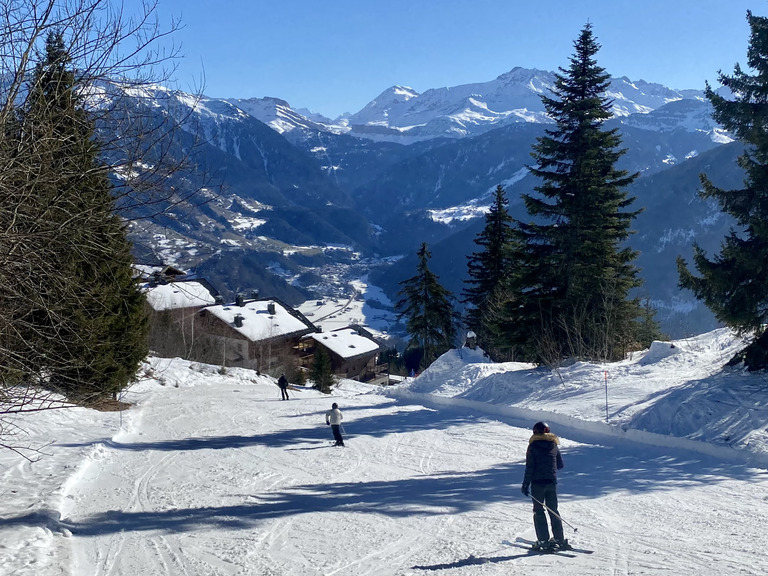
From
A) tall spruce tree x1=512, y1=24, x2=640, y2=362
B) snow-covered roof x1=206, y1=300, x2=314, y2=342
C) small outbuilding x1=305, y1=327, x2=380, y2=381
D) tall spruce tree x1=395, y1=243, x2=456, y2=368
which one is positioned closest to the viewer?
tall spruce tree x1=512, y1=24, x2=640, y2=362

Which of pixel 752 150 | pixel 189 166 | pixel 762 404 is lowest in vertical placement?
pixel 762 404

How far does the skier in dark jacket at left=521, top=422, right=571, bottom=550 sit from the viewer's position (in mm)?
7203

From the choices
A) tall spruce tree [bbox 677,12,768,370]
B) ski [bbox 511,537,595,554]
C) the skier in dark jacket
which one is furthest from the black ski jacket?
tall spruce tree [bbox 677,12,768,370]

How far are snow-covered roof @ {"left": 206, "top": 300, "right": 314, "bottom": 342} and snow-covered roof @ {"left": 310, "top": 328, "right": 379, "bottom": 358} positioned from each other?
213cm

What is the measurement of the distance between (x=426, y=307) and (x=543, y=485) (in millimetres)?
29626

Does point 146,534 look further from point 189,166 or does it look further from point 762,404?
point 762,404

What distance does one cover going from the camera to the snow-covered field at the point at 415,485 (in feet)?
23.4

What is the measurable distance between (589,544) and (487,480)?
344cm

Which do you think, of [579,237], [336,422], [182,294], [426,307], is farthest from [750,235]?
[426,307]

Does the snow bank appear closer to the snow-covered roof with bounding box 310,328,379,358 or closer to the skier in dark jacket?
the skier in dark jacket

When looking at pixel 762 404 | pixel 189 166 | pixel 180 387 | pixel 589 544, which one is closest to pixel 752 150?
pixel 762 404

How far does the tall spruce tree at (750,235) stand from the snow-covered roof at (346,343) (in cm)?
4767

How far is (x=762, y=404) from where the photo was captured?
42.2ft

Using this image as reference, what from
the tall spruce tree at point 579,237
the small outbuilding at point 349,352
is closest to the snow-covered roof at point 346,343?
the small outbuilding at point 349,352
